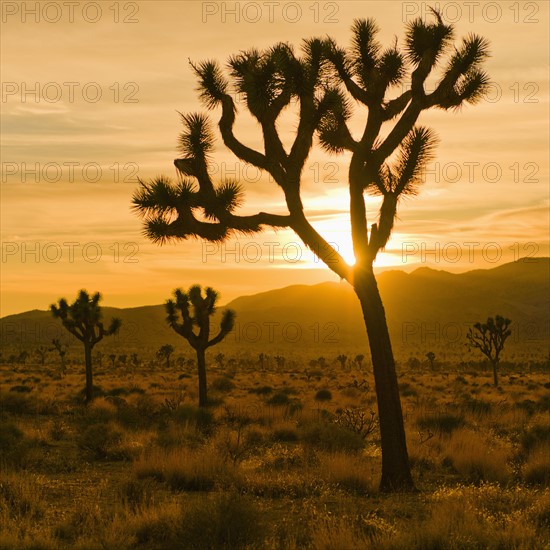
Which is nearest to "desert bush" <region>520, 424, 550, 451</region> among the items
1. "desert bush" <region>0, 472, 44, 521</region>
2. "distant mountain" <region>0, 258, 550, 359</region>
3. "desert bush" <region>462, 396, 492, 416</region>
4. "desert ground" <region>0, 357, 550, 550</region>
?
"desert ground" <region>0, 357, 550, 550</region>

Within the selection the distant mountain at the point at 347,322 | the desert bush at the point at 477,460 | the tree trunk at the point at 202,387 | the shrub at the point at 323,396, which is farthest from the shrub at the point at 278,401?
the distant mountain at the point at 347,322

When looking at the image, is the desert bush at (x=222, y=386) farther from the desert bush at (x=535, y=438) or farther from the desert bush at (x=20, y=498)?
the desert bush at (x=20, y=498)

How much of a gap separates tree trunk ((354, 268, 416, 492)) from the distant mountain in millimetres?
97112

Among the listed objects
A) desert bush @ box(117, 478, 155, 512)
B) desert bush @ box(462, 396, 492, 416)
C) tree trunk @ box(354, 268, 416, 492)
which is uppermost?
tree trunk @ box(354, 268, 416, 492)

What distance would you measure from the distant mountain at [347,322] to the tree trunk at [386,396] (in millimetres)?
97112

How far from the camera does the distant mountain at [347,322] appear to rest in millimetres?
126562

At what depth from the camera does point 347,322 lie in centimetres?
15938

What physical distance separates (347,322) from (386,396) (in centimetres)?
14908

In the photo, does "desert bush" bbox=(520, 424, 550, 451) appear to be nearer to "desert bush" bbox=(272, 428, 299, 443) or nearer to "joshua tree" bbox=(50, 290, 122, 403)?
"desert bush" bbox=(272, 428, 299, 443)

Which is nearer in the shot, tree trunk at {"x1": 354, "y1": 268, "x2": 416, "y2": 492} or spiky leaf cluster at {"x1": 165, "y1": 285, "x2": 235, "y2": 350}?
tree trunk at {"x1": 354, "y1": 268, "x2": 416, "y2": 492}

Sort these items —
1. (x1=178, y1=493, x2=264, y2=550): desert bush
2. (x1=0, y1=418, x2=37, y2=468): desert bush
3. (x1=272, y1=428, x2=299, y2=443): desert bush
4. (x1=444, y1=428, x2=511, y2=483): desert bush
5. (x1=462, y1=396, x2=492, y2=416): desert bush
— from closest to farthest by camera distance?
(x1=178, y1=493, x2=264, y2=550): desert bush → (x1=444, y1=428, x2=511, y2=483): desert bush → (x1=0, y1=418, x2=37, y2=468): desert bush → (x1=272, y1=428, x2=299, y2=443): desert bush → (x1=462, y1=396, x2=492, y2=416): desert bush

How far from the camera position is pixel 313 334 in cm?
15312

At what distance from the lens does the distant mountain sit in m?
127

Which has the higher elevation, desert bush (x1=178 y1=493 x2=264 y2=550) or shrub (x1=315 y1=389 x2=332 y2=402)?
desert bush (x1=178 y1=493 x2=264 y2=550)
